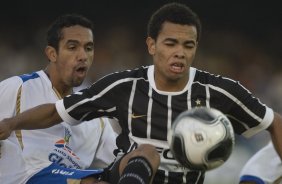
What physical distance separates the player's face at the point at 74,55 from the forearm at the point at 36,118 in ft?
2.67

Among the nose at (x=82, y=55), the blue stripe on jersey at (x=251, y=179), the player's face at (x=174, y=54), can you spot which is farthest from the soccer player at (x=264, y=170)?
the nose at (x=82, y=55)

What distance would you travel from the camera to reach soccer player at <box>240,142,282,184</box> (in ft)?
17.2

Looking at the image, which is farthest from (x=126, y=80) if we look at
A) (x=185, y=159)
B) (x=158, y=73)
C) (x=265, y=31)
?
(x=265, y=31)

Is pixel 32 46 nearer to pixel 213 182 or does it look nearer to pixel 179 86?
pixel 213 182

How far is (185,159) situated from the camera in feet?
12.7

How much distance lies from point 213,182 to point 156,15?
336 centimetres

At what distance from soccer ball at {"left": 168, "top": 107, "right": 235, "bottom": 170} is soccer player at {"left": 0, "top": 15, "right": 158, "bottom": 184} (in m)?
0.84

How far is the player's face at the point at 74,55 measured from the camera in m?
5.35

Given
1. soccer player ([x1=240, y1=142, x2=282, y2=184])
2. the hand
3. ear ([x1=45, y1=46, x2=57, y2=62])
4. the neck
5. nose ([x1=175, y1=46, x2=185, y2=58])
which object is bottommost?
soccer player ([x1=240, y1=142, x2=282, y2=184])

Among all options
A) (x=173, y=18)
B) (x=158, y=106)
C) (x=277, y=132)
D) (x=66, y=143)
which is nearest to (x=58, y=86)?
(x=66, y=143)

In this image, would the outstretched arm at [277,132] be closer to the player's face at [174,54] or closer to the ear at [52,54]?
the player's face at [174,54]

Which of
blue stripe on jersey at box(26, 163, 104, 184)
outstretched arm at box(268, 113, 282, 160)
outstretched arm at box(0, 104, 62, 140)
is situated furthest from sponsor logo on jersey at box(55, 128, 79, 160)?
outstretched arm at box(268, 113, 282, 160)

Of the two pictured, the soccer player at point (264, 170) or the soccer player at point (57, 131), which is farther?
the soccer player at point (264, 170)

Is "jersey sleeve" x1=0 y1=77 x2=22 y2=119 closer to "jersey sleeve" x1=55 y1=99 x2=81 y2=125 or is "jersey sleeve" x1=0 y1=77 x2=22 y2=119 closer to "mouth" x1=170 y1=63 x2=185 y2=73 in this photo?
"jersey sleeve" x1=55 y1=99 x2=81 y2=125
